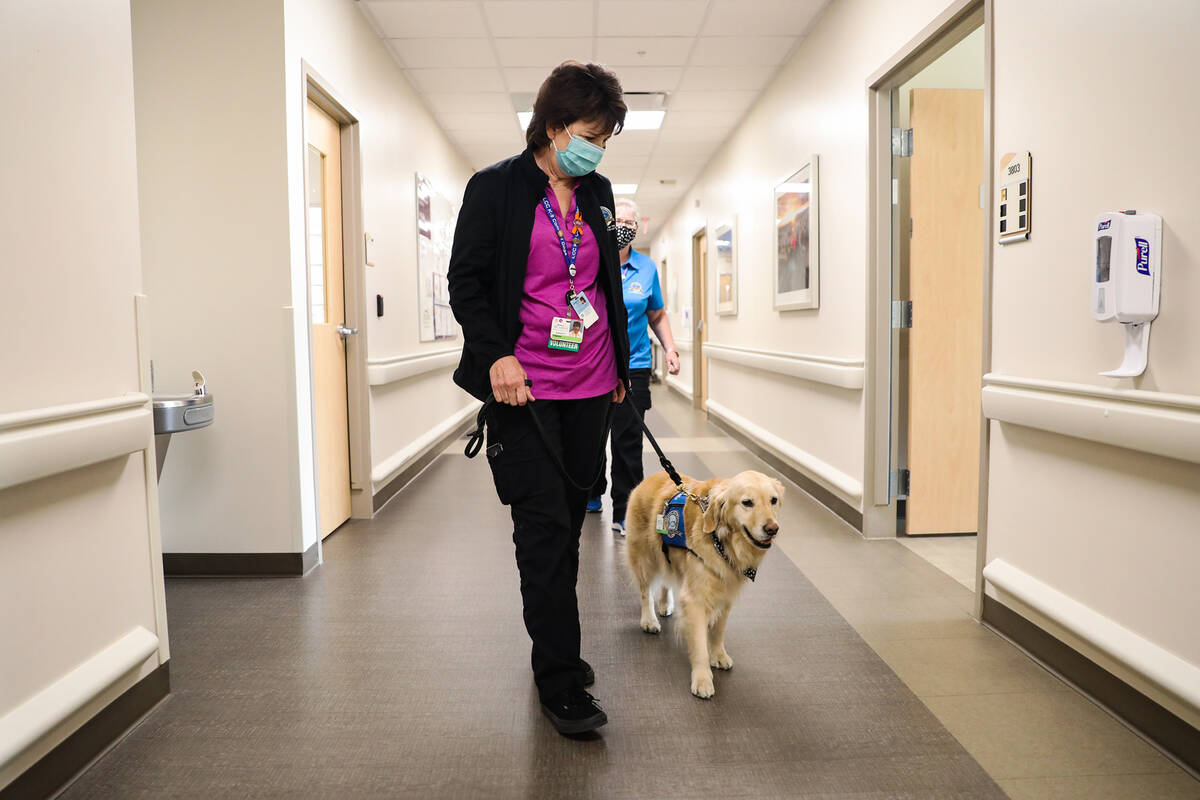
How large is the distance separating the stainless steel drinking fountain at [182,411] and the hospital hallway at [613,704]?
0.68 metres

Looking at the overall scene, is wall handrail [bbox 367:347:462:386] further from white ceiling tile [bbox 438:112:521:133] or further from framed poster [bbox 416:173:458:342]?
white ceiling tile [bbox 438:112:521:133]

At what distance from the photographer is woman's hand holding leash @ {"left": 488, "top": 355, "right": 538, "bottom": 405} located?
1929 millimetres

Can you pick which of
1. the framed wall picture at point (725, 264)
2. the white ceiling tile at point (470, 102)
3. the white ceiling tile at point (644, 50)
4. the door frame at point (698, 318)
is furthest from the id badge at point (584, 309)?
the door frame at point (698, 318)

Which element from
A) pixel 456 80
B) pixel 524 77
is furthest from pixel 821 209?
pixel 456 80

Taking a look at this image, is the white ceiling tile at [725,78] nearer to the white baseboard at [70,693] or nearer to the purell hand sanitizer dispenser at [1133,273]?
the purell hand sanitizer dispenser at [1133,273]

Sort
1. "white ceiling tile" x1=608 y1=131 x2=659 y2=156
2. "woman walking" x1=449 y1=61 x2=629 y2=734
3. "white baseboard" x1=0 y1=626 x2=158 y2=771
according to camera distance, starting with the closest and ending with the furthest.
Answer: "white baseboard" x1=0 y1=626 x2=158 y2=771 < "woman walking" x1=449 y1=61 x2=629 y2=734 < "white ceiling tile" x1=608 y1=131 x2=659 y2=156

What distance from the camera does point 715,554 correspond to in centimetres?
224

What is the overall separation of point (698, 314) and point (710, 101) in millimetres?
4433

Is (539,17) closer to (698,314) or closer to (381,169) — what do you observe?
(381,169)

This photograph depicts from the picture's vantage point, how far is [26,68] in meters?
1.71

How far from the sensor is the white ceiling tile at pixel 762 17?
14.7 ft

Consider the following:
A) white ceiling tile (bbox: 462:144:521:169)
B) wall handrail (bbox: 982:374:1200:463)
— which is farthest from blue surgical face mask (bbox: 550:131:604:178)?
white ceiling tile (bbox: 462:144:521:169)

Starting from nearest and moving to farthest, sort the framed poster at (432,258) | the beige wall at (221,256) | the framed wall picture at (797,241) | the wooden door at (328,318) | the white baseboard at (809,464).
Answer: the beige wall at (221,256), the wooden door at (328,318), the white baseboard at (809,464), the framed wall picture at (797,241), the framed poster at (432,258)

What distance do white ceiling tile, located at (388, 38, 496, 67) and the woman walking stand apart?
3.32 metres
